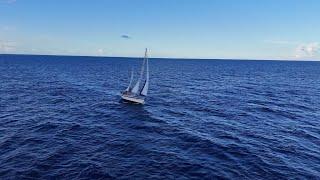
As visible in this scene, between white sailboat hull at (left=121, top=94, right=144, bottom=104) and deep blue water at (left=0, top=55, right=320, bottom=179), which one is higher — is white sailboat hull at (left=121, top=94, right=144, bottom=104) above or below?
above

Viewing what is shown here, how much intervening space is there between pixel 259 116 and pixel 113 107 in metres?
27.7

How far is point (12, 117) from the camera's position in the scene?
→ 53.2 metres

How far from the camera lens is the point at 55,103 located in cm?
6588

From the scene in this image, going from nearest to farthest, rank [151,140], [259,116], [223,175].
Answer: [223,175]
[151,140]
[259,116]

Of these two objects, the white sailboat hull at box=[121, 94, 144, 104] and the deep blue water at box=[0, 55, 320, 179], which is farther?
the white sailboat hull at box=[121, 94, 144, 104]

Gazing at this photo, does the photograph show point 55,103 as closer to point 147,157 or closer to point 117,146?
point 117,146

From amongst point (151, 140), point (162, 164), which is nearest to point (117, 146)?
point (151, 140)

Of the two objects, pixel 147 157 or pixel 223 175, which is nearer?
pixel 223 175

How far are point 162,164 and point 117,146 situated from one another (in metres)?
7.90

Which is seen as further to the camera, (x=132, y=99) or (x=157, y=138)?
(x=132, y=99)

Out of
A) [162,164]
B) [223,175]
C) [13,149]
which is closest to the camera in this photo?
[223,175]

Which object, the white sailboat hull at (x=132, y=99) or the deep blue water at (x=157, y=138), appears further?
the white sailboat hull at (x=132, y=99)

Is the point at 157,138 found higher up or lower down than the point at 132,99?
lower down

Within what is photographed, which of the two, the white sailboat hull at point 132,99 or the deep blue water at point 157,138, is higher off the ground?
the white sailboat hull at point 132,99
